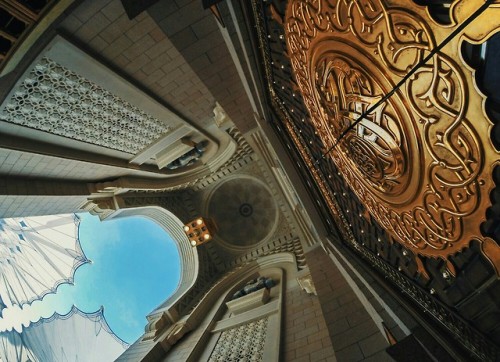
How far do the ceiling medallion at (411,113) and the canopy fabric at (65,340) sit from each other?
25.9ft

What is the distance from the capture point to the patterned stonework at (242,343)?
4980mm

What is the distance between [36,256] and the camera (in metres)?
7.54

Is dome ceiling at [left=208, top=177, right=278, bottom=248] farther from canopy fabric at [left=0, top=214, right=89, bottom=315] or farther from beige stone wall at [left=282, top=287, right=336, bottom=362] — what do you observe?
beige stone wall at [left=282, top=287, right=336, bottom=362]

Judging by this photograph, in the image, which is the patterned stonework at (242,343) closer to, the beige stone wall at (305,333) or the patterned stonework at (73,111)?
the beige stone wall at (305,333)

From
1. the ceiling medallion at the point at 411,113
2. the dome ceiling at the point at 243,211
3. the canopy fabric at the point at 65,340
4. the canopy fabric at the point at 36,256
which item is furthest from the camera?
the dome ceiling at the point at 243,211

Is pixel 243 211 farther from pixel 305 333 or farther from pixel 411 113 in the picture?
pixel 411 113

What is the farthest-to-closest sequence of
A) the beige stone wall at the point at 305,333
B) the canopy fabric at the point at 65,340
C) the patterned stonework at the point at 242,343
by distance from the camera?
the canopy fabric at the point at 65,340 → the patterned stonework at the point at 242,343 → the beige stone wall at the point at 305,333

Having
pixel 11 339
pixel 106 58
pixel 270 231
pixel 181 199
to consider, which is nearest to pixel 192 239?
pixel 181 199

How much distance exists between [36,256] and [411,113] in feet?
30.8

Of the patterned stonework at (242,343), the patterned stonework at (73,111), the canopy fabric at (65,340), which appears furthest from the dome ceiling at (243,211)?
the patterned stonework at (73,111)

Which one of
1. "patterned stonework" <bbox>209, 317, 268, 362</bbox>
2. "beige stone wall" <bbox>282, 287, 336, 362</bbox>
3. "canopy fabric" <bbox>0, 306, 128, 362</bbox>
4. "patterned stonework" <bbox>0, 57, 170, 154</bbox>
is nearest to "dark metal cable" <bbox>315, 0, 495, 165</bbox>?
"beige stone wall" <bbox>282, 287, 336, 362</bbox>

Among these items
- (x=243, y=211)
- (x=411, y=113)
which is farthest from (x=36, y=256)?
(x=411, y=113)

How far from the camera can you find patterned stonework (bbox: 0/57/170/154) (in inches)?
176

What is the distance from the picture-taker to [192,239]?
10148 mm
